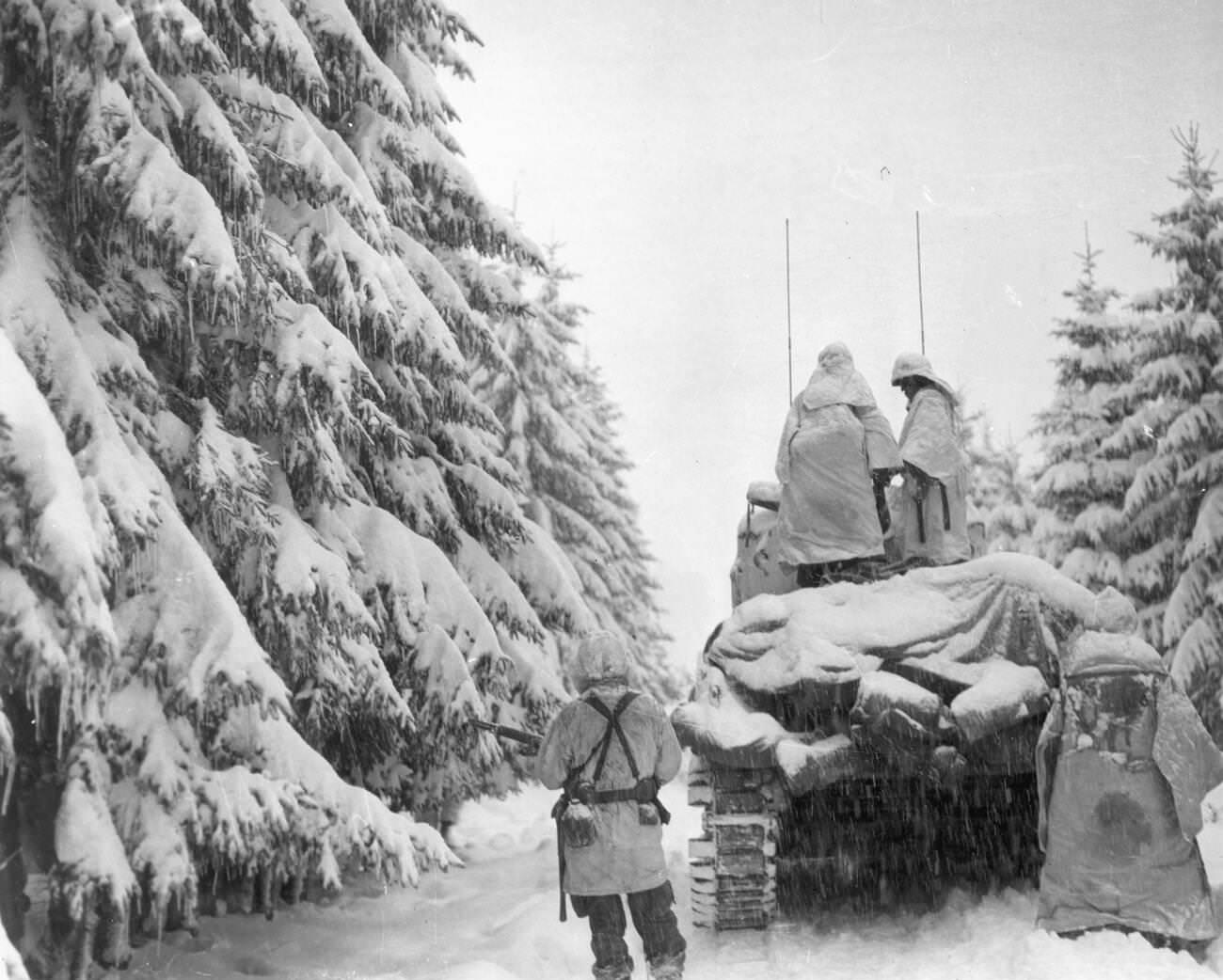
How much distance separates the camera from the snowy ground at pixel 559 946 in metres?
6.61

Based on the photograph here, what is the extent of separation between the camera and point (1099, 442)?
732 inches

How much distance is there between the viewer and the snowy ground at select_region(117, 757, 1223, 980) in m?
6.61

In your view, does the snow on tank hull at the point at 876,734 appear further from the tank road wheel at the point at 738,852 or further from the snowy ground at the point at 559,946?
the snowy ground at the point at 559,946

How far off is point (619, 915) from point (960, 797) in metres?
3.54

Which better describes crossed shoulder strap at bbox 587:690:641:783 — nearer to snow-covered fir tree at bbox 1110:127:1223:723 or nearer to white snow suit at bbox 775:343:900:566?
white snow suit at bbox 775:343:900:566

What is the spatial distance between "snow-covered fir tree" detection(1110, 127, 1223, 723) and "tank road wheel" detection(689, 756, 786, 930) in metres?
9.32

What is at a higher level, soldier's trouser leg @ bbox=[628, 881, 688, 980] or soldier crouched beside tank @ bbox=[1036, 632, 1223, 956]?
soldier crouched beside tank @ bbox=[1036, 632, 1223, 956]

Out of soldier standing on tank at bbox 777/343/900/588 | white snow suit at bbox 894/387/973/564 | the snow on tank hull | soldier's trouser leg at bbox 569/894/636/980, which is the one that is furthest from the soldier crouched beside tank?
white snow suit at bbox 894/387/973/564

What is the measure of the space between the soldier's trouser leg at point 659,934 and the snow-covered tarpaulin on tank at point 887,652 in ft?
4.61

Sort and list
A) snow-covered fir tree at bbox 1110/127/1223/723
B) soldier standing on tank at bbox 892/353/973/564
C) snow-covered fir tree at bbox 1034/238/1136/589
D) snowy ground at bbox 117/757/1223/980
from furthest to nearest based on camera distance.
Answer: snow-covered fir tree at bbox 1034/238/1136/589 → snow-covered fir tree at bbox 1110/127/1223/723 → soldier standing on tank at bbox 892/353/973/564 → snowy ground at bbox 117/757/1223/980

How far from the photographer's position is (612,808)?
656 centimetres

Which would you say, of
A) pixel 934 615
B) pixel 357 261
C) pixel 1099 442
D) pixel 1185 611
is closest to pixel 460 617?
pixel 357 261

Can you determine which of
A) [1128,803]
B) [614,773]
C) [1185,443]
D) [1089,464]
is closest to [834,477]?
[1128,803]

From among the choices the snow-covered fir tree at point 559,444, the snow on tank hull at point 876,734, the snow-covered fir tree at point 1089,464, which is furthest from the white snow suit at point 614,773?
the snow-covered fir tree at point 1089,464
